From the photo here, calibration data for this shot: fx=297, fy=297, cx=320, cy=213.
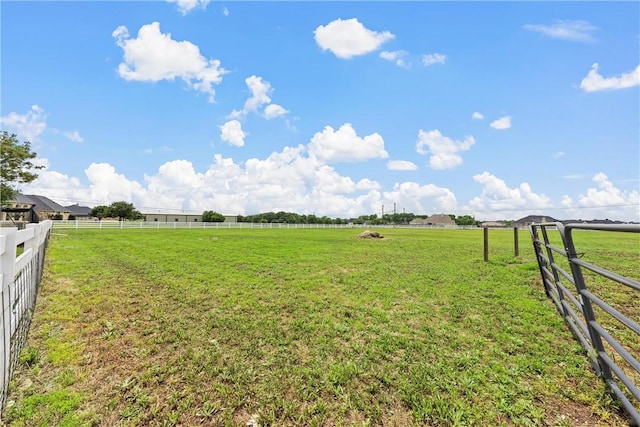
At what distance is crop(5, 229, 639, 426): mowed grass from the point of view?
2465 mm

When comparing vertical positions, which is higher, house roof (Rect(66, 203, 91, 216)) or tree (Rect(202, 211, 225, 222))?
house roof (Rect(66, 203, 91, 216))

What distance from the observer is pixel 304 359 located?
10.6 feet

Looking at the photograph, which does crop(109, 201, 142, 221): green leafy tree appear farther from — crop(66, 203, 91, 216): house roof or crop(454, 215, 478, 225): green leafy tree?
crop(454, 215, 478, 225): green leafy tree

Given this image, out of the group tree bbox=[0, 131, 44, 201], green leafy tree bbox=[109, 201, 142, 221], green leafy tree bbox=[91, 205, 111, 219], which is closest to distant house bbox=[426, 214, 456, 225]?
green leafy tree bbox=[109, 201, 142, 221]

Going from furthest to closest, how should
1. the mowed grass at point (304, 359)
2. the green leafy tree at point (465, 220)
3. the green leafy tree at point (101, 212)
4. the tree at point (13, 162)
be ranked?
the green leafy tree at point (465, 220), the green leafy tree at point (101, 212), the tree at point (13, 162), the mowed grass at point (304, 359)

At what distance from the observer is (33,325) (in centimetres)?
412

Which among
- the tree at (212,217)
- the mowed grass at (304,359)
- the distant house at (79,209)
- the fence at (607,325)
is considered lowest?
the mowed grass at (304,359)

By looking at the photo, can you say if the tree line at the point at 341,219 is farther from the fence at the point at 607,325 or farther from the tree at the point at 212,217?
the fence at the point at 607,325

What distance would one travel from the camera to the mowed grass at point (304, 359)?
8.09 feet

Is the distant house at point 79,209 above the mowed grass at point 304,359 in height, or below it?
above

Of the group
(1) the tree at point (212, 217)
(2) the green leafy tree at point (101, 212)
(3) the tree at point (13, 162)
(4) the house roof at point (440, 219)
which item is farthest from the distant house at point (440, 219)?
(3) the tree at point (13, 162)

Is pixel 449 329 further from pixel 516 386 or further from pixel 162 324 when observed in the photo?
pixel 162 324

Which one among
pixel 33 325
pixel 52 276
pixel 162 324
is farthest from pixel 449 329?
pixel 52 276

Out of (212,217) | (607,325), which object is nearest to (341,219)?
(212,217)
